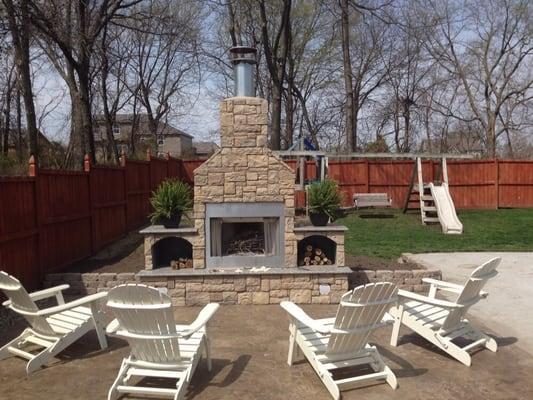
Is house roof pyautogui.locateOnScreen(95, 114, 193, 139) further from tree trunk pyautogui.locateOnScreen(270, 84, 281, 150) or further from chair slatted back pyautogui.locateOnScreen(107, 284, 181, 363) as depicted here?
chair slatted back pyautogui.locateOnScreen(107, 284, 181, 363)

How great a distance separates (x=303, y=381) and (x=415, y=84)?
3358cm

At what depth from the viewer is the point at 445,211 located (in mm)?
15625

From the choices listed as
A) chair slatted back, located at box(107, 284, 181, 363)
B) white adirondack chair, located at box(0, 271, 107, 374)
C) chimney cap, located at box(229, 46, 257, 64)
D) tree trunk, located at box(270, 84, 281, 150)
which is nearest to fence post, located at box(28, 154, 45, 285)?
white adirondack chair, located at box(0, 271, 107, 374)

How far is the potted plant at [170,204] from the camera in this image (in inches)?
288

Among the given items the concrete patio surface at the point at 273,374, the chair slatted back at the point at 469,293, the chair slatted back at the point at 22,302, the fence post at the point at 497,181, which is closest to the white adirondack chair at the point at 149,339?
the concrete patio surface at the point at 273,374

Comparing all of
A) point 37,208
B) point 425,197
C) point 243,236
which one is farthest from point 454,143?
point 37,208

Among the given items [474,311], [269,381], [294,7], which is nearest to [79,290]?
[269,381]

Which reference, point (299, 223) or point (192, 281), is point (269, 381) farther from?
point (299, 223)

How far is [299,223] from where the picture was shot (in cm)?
821

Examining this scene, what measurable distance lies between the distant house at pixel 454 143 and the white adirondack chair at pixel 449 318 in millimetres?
33435

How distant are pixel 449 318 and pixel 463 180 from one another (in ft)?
54.2

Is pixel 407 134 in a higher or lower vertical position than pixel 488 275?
higher

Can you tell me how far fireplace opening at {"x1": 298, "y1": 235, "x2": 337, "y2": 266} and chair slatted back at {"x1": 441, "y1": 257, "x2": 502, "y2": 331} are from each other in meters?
2.58

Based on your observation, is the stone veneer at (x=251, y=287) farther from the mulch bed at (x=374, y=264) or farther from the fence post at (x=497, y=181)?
the fence post at (x=497, y=181)
